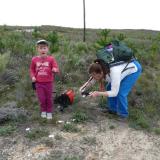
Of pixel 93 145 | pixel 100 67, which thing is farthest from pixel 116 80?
pixel 93 145

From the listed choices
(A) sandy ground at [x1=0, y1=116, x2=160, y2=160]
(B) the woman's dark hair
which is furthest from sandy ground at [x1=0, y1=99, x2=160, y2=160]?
(B) the woman's dark hair

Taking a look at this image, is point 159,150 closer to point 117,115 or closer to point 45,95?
point 117,115

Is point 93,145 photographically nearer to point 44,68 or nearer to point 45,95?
point 45,95

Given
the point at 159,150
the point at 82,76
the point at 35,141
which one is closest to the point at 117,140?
the point at 159,150

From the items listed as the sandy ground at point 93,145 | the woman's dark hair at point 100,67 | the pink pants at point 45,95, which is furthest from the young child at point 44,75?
the woman's dark hair at point 100,67

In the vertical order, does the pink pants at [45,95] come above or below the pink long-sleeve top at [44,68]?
below

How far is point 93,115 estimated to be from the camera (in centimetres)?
758

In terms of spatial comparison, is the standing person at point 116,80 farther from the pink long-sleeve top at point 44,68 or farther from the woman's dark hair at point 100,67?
the pink long-sleeve top at point 44,68

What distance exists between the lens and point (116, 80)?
277 inches

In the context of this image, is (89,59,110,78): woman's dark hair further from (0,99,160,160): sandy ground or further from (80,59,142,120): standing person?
(0,99,160,160): sandy ground

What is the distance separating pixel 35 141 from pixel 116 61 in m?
1.83

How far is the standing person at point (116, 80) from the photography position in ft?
23.1

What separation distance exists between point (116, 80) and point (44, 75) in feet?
3.65

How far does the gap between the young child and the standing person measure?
596mm
